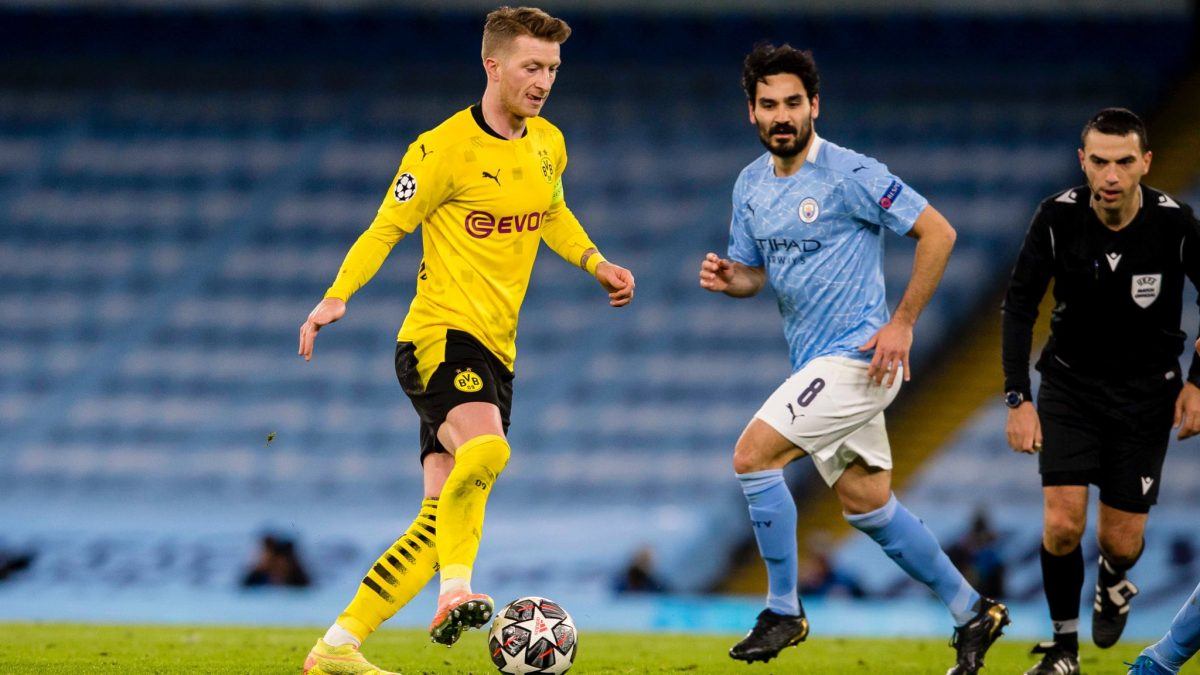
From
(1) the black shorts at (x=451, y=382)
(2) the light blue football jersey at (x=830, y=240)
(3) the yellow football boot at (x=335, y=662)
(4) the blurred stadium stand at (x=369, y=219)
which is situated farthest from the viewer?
(4) the blurred stadium stand at (x=369, y=219)

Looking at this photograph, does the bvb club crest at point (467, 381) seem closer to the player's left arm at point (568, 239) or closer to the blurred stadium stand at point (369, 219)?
the player's left arm at point (568, 239)

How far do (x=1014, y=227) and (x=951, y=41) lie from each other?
239 cm

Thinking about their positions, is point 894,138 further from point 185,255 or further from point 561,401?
point 185,255

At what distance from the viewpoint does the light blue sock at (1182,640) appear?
5.62 meters

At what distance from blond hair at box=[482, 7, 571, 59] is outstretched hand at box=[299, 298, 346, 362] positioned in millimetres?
1239

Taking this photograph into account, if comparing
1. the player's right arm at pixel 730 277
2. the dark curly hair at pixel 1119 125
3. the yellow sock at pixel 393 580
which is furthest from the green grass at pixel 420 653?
the dark curly hair at pixel 1119 125

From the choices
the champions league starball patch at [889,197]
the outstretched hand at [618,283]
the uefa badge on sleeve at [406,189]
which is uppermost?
the champions league starball patch at [889,197]

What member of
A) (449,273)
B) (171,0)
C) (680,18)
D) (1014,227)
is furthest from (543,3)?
(449,273)

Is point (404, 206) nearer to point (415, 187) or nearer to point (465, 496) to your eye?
point (415, 187)

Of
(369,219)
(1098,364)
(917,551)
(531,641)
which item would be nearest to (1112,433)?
(1098,364)

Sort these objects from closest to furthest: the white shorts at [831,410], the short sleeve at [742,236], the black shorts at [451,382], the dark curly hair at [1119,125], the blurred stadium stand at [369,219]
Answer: the black shorts at [451,382], the dark curly hair at [1119,125], the white shorts at [831,410], the short sleeve at [742,236], the blurred stadium stand at [369,219]

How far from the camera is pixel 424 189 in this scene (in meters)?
5.75

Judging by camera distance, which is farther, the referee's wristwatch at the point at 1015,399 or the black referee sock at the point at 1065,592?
the black referee sock at the point at 1065,592

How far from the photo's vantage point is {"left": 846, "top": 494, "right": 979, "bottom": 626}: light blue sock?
6195 millimetres
